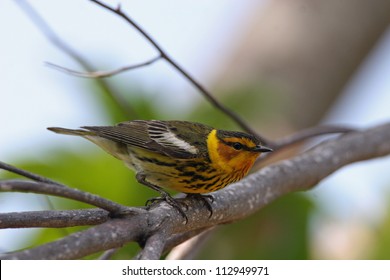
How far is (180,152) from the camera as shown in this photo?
3766 mm

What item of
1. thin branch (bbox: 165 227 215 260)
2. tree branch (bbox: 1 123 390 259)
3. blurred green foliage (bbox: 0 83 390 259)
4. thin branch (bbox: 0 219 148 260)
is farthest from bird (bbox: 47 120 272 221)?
thin branch (bbox: 0 219 148 260)

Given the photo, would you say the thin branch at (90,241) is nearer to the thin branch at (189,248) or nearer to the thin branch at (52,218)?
the thin branch at (52,218)

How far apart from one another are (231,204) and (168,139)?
1.88 ft

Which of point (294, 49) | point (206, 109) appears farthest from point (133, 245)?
point (294, 49)

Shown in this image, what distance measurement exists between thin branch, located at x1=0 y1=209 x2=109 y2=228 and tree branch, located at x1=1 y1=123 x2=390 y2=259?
0.26 ft

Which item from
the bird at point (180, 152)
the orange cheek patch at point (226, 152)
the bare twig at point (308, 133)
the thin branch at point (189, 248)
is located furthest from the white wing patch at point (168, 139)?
the bare twig at point (308, 133)

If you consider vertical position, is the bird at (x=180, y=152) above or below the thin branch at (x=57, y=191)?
above

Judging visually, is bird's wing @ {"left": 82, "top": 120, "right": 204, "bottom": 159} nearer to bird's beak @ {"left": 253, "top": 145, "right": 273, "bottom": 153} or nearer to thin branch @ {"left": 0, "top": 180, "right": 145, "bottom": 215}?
bird's beak @ {"left": 253, "top": 145, "right": 273, "bottom": 153}

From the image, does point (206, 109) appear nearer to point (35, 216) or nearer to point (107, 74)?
point (107, 74)

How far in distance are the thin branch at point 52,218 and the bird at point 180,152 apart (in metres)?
1.11

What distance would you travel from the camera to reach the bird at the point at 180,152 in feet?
12.1

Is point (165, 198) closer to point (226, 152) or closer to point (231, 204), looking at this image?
point (231, 204)

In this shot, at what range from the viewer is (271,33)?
680cm

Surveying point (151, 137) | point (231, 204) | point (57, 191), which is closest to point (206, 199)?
point (231, 204)
